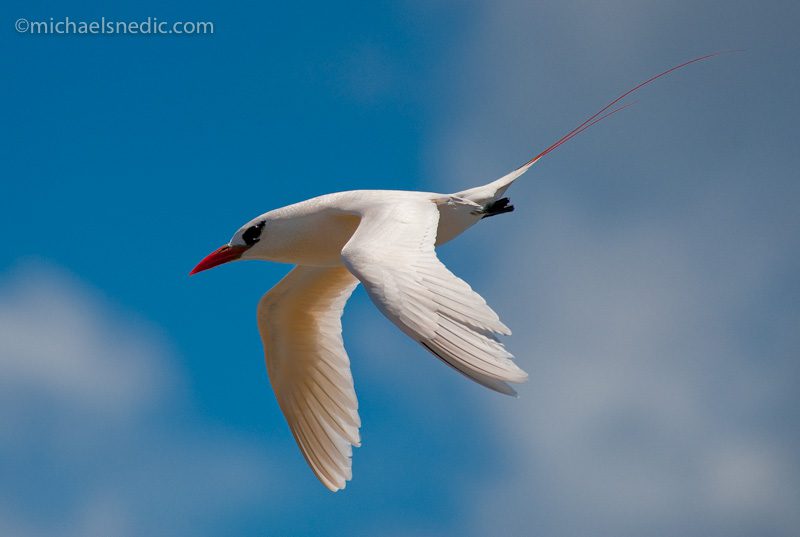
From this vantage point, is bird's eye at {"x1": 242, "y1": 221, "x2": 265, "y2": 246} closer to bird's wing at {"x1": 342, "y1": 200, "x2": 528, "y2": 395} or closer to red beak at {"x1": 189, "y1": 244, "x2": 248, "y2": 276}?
red beak at {"x1": 189, "y1": 244, "x2": 248, "y2": 276}

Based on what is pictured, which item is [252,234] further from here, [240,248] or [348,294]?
[348,294]

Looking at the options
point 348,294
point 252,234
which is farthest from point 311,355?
point 252,234

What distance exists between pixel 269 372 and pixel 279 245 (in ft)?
6.84

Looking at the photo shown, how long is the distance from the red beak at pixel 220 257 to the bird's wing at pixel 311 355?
0.88 meters

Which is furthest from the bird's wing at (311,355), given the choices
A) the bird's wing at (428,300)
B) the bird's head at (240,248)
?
the bird's wing at (428,300)

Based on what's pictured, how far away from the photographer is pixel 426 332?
8188mm

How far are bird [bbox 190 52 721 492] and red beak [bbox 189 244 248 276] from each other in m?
0.01

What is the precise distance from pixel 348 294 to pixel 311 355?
922mm

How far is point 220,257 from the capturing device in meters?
12.7

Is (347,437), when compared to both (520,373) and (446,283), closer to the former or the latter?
(446,283)

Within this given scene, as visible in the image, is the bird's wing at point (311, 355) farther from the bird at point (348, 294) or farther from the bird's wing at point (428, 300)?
the bird's wing at point (428, 300)

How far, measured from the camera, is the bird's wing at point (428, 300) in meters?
7.80

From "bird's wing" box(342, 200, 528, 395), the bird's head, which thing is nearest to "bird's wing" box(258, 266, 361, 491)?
the bird's head

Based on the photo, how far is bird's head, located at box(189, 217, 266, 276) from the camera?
12.4m
